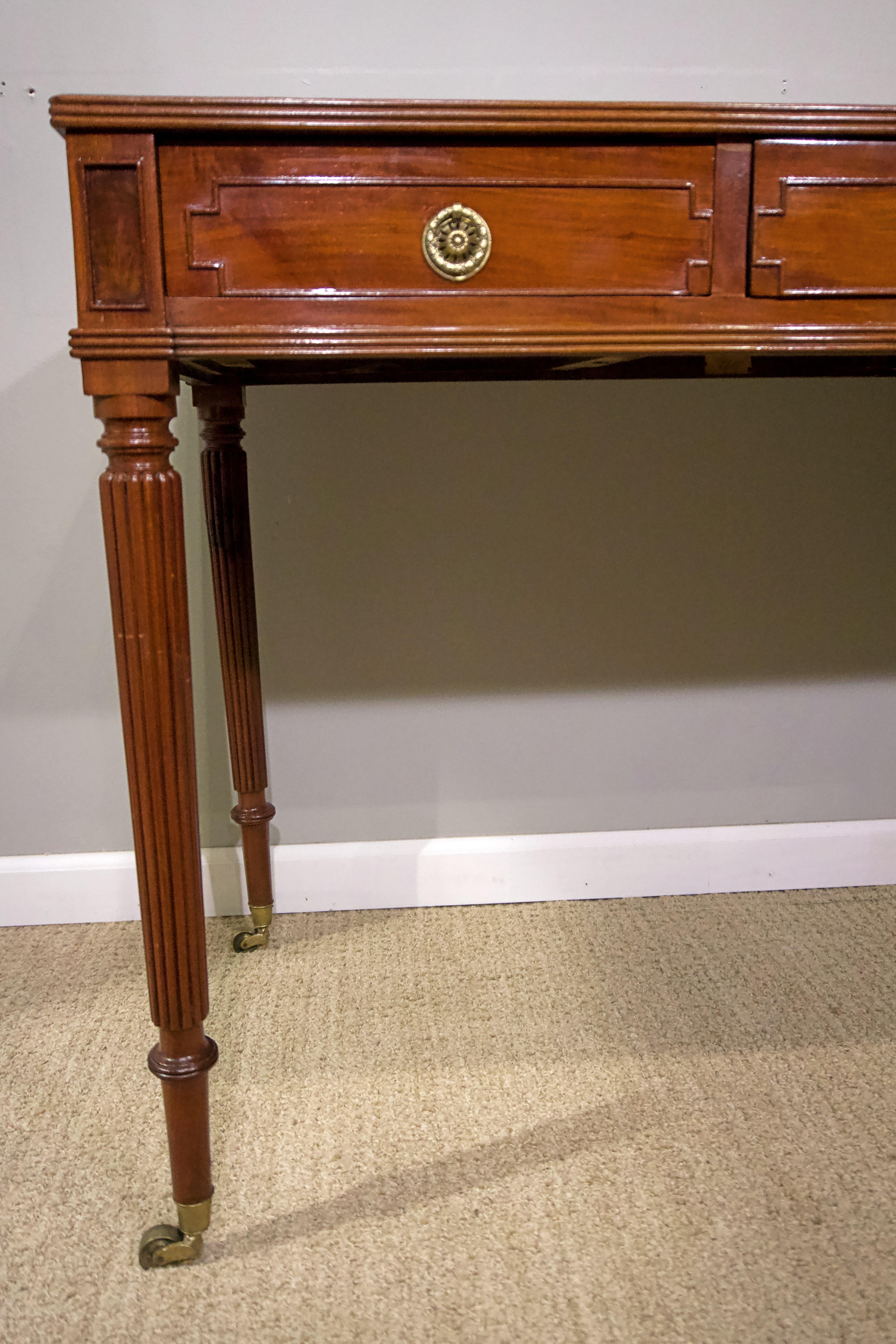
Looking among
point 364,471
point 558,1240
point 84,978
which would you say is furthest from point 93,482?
point 558,1240

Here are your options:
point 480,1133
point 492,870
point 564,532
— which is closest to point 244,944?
point 492,870

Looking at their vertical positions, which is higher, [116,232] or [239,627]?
[116,232]

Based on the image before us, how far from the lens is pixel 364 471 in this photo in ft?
4.28

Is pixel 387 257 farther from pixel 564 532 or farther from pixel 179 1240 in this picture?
pixel 179 1240

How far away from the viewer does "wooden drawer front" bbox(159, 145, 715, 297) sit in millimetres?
697

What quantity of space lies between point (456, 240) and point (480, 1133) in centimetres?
80

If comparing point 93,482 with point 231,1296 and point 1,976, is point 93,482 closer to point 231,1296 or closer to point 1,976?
point 1,976

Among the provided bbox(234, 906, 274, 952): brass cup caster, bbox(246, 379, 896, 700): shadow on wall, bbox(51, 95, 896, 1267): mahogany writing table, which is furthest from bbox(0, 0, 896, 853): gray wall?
bbox(51, 95, 896, 1267): mahogany writing table

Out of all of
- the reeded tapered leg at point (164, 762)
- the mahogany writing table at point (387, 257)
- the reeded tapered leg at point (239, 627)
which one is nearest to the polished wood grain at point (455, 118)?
the mahogany writing table at point (387, 257)

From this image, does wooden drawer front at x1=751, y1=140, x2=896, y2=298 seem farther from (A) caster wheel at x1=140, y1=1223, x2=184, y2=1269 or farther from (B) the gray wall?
(A) caster wheel at x1=140, y1=1223, x2=184, y2=1269

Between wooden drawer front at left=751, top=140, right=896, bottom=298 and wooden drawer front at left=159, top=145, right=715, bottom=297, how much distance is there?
0.15ft

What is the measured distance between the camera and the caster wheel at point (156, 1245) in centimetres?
79

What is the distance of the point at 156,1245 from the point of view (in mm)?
796

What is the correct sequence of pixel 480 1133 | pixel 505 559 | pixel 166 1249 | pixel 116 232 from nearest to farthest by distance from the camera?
pixel 116 232 → pixel 166 1249 → pixel 480 1133 → pixel 505 559
